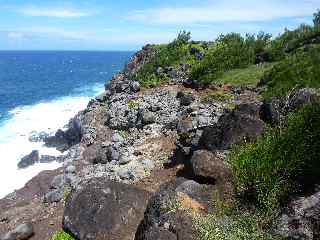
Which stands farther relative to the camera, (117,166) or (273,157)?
(117,166)

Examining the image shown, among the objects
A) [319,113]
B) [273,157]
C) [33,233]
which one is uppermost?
[319,113]

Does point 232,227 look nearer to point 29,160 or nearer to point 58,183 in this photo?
point 58,183

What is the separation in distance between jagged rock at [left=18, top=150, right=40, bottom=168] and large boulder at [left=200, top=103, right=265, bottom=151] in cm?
2284

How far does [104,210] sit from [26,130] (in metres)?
43.3

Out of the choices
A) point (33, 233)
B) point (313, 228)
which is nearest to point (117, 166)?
point (33, 233)

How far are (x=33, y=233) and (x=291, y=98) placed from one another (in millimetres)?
13050

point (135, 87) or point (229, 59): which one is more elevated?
point (229, 59)

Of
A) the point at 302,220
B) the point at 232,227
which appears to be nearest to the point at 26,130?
the point at 232,227

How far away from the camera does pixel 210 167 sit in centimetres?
1905

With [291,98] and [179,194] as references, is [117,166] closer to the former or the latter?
[291,98]

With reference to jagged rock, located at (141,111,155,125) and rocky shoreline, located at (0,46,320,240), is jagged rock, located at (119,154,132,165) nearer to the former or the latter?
rocky shoreline, located at (0,46,320,240)

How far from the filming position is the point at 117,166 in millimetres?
28312

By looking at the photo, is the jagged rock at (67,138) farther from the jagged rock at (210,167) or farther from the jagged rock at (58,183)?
the jagged rock at (210,167)

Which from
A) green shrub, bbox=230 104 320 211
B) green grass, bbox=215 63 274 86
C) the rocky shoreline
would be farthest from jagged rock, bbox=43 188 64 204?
green grass, bbox=215 63 274 86
